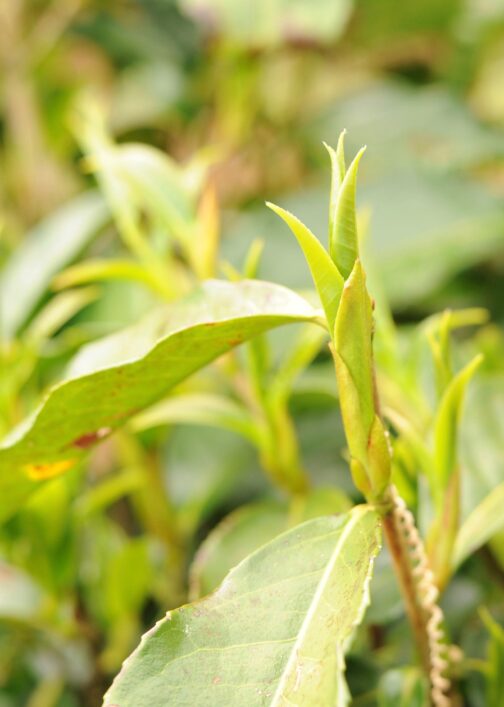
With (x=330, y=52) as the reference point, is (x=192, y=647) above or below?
below

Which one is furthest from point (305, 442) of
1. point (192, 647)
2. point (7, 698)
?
point (192, 647)

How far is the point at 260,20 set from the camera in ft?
3.12

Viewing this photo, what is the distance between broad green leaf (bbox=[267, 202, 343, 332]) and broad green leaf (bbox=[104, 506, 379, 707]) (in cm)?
9

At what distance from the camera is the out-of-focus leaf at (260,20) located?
0.95m

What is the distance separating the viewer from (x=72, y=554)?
56 centimetres

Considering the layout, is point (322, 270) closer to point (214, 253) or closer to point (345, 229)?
point (345, 229)

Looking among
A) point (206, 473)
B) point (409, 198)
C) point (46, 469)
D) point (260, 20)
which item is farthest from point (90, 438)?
point (260, 20)

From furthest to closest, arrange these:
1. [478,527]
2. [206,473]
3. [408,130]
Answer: [408,130], [206,473], [478,527]

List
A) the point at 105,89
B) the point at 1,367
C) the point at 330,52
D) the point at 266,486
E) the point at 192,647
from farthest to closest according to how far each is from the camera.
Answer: the point at 105,89 → the point at 330,52 → the point at 266,486 → the point at 1,367 → the point at 192,647

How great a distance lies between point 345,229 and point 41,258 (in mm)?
530

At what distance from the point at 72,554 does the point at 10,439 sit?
0.23 m

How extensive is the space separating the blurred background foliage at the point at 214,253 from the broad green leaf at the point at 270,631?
0.12m

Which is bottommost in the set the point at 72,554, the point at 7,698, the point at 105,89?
the point at 7,698

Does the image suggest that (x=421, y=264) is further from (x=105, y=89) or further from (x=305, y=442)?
(x=105, y=89)
